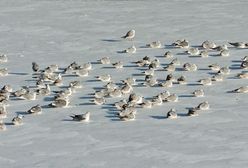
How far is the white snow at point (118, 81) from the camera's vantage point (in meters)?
12.5

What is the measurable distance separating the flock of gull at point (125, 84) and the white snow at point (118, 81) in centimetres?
16

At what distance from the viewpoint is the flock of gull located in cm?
1480

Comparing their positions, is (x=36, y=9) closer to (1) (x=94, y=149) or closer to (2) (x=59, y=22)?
(2) (x=59, y=22)

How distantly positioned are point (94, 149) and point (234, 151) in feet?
7.80

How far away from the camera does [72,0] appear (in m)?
29.1

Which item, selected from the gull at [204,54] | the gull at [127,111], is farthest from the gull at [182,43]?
the gull at [127,111]

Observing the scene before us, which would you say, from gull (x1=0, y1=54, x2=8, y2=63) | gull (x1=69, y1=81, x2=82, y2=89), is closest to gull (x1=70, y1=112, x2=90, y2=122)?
gull (x1=69, y1=81, x2=82, y2=89)

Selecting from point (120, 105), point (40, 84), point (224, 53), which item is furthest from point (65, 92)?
point (224, 53)

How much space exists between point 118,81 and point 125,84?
724 millimetres

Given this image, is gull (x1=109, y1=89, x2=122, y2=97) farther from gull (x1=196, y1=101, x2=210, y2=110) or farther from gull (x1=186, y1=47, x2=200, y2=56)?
gull (x1=186, y1=47, x2=200, y2=56)

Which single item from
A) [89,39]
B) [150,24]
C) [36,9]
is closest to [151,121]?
[89,39]

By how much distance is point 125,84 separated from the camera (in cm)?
1639

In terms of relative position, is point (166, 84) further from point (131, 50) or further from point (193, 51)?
point (131, 50)

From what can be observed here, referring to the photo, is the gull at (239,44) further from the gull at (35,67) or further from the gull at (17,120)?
the gull at (17,120)
